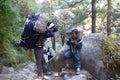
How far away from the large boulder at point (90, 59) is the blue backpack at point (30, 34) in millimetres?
1824

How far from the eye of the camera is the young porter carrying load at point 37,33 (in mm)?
6859

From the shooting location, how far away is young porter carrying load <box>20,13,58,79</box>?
686cm

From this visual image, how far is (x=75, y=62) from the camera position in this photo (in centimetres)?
809

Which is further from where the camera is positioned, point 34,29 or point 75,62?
point 75,62

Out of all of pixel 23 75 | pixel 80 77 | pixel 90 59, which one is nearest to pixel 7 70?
pixel 23 75

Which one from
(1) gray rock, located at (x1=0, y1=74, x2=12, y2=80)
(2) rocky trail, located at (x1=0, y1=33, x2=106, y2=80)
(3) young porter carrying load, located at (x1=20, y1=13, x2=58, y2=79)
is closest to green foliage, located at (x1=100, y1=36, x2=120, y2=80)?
(2) rocky trail, located at (x1=0, y1=33, x2=106, y2=80)

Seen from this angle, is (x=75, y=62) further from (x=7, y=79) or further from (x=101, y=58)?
(x=7, y=79)

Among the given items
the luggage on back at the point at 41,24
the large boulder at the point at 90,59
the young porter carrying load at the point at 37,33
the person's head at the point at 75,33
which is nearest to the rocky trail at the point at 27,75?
the large boulder at the point at 90,59

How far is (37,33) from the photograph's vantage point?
700cm

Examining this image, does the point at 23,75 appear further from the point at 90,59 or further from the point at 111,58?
the point at 111,58

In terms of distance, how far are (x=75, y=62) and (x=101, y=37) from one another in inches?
63.3

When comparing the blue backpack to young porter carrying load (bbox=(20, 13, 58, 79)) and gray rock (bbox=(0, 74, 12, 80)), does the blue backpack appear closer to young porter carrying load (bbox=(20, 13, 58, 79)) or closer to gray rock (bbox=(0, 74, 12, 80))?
young porter carrying load (bbox=(20, 13, 58, 79))

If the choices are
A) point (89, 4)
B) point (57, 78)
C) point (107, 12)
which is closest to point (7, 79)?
point (57, 78)

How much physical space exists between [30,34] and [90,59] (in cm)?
237
